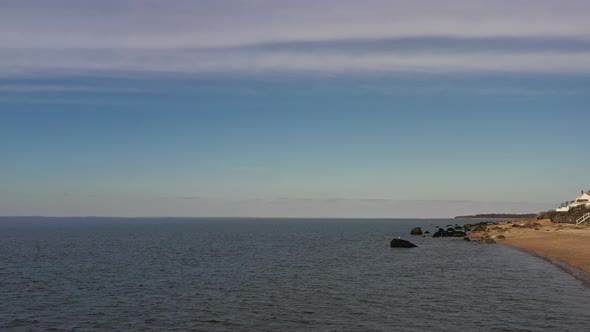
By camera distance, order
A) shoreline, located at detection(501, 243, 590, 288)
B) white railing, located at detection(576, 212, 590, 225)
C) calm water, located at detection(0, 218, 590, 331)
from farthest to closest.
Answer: white railing, located at detection(576, 212, 590, 225) → shoreline, located at detection(501, 243, 590, 288) → calm water, located at detection(0, 218, 590, 331)

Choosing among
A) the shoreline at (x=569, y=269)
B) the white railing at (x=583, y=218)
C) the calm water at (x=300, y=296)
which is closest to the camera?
the calm water at (x=300, y=296)

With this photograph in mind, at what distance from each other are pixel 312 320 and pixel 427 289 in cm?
1492

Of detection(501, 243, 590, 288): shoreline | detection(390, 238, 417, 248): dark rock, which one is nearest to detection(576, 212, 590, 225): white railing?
detection(390, 238, 417, 248): dark rock

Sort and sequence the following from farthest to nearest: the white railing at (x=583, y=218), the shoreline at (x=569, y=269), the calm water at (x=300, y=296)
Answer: the white railing at (x=583, y=218) < the shoreline at (x=569, y=269) < the calm water at (x=300, y=296)

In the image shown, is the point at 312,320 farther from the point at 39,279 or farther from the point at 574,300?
the point at 39,279

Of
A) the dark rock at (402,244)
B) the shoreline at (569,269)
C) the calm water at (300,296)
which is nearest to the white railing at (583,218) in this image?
the dark rock at (402,244)

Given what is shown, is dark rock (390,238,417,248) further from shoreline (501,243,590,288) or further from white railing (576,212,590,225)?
white railing (576,212,590,225)

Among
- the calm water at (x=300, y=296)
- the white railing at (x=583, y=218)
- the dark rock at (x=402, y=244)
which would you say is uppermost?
the white railing at (x=583, y=218)

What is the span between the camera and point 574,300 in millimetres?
34969

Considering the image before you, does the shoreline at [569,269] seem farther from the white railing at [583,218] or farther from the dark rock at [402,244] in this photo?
the white railing at [583,218]

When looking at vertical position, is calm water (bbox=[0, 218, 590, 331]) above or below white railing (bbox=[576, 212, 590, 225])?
below

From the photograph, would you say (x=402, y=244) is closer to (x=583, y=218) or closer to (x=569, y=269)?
(x=569, y=269)

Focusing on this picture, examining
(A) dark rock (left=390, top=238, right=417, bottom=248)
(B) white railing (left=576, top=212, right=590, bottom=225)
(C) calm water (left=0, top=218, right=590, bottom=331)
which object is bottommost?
(C) calm water (left=0, top=218, right=590, bottom=331)

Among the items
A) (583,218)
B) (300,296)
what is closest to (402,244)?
(300,296)
